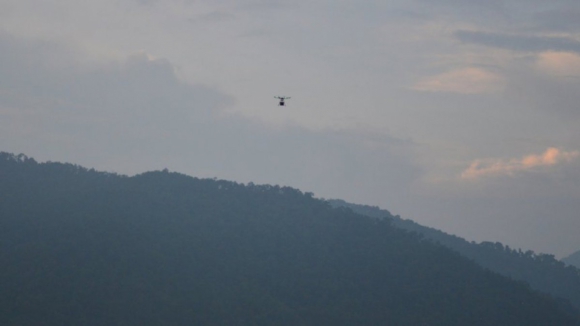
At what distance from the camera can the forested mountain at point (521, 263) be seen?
5413 inches

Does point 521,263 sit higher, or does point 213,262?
point 521,263

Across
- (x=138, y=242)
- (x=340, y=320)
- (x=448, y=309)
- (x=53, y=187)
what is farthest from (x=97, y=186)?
(x=448, y=309)

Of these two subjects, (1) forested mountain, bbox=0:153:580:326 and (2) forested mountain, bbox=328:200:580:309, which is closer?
(1) forested mountain, bbox=0:153:580:326

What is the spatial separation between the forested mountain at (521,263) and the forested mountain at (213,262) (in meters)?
19.9

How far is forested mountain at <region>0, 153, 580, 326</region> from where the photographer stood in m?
87.7

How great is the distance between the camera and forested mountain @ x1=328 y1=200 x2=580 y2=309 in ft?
451

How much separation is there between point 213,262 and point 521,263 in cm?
6594

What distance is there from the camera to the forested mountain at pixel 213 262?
3452 inches

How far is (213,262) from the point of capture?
102250 mm

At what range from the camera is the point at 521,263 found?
5615 inches

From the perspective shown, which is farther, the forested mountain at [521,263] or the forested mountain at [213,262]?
the forested mountain at [521,263]

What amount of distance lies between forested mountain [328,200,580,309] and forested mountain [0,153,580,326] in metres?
19.9

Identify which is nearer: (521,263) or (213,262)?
(213,262)

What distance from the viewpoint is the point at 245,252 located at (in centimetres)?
10806
